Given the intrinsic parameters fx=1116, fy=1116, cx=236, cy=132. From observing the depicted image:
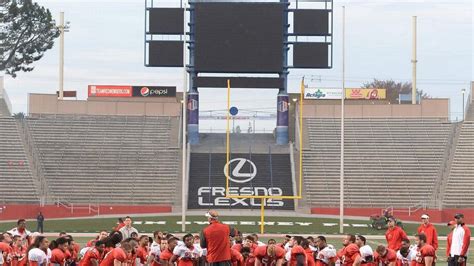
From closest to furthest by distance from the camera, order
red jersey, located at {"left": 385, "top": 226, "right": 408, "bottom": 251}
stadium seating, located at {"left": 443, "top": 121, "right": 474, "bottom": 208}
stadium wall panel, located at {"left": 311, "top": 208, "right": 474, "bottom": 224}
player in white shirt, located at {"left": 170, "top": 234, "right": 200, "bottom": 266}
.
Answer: player in white shirt, located at {"left": 170, "top": 234, "right": 200, "bottom": 266} → red jersey, located at {"left": 385, "top": 226, "right": 408, "bottom": 251} → stadium wall panel, located at {"left": 311, "top": 208, "right": 474, "bottom": 224} → stadium seating, located at {"left": 443, "top": 121, "right": 474, "bottom": 208}

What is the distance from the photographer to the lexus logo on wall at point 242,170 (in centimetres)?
5581

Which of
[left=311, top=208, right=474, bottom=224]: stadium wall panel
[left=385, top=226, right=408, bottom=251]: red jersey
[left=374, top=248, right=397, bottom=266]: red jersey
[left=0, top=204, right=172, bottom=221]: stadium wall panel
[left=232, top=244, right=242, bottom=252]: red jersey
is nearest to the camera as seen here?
[left=374, top=248, right=397, bottom=266]: red jersey

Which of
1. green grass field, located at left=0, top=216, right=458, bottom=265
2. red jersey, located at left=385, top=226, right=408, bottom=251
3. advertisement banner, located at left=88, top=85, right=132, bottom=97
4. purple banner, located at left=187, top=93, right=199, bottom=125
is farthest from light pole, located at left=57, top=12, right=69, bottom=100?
red jersey, located at left=385, top=226, right=408, bottom=251

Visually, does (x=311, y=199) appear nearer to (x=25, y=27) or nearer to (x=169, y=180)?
(x=169, y=180)

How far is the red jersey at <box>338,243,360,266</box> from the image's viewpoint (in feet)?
59.1

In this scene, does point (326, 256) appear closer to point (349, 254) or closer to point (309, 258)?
point (309, 258)

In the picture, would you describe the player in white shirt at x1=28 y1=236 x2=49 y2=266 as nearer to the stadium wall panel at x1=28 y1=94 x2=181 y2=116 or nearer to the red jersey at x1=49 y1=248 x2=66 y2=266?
the red jersey at x1=49 y1=248 x2=66 y2=266

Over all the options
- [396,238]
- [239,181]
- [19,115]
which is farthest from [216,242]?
[19,115]

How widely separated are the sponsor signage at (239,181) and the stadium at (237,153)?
0.32ft

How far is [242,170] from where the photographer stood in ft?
187

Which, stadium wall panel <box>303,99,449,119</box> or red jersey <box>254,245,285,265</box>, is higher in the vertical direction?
stadium wall panel <box>303,99,449,119</box>

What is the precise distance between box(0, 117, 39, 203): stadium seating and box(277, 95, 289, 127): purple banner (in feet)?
42.2

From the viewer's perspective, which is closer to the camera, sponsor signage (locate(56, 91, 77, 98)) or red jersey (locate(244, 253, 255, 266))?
red jersey (locate(244, 253, 255, 266))

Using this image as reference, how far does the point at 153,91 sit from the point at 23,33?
36.8 feet
